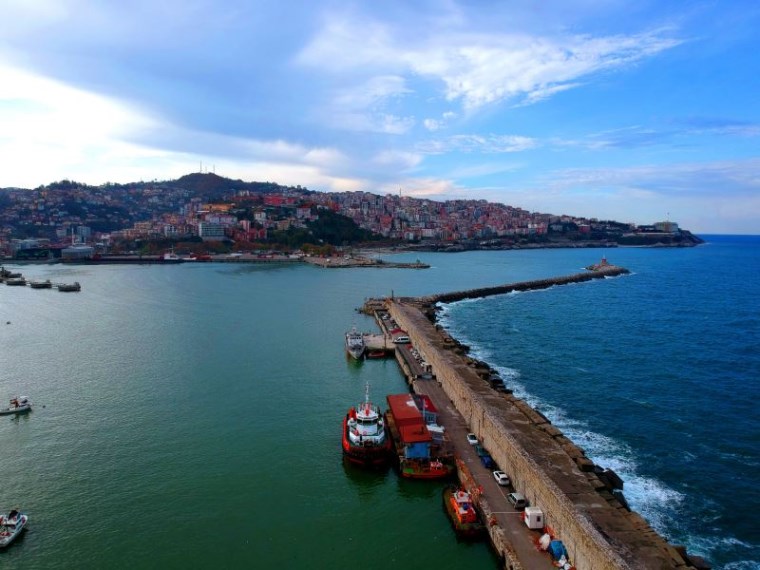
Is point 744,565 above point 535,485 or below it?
below

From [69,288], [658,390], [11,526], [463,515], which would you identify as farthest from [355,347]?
[69,288]

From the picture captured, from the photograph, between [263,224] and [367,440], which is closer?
[367,440]

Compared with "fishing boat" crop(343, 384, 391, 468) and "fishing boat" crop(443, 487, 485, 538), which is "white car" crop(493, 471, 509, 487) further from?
"fishing boat" crop(343, 384, 391, 468)

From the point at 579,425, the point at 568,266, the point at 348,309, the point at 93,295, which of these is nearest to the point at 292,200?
the point at 568,266

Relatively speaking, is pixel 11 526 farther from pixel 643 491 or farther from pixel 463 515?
pixel 643 491

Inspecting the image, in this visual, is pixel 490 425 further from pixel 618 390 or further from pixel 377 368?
pixel 377 368

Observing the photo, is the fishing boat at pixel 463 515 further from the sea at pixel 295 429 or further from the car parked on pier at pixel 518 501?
the car parked on pier at pixel 518 501
